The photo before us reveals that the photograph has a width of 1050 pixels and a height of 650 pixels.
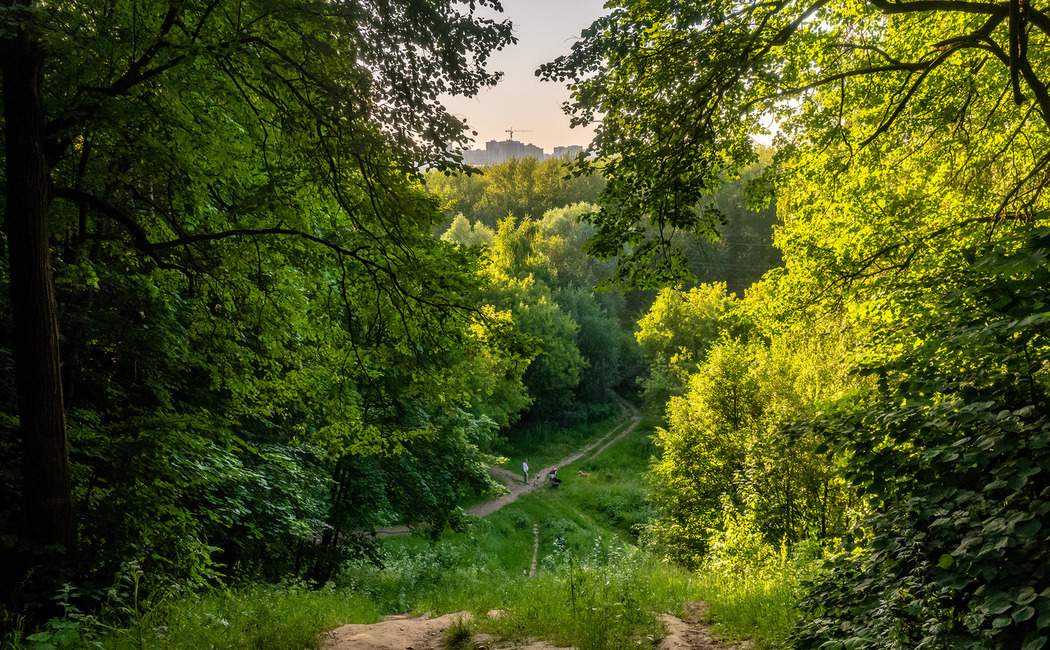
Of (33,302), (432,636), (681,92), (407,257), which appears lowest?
(432,636)

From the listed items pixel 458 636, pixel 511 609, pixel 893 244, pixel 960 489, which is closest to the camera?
pixel 960 489

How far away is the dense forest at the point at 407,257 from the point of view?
3.80 metres

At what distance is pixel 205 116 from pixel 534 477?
97.6ft

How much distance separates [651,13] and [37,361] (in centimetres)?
659

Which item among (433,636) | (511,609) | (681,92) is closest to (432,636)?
(433,636)

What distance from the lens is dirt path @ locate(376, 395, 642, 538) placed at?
25922 mm

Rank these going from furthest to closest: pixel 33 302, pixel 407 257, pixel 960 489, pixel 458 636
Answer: pixel 407 257
pixel 458 636
pixel 33 302
pixel 960 489

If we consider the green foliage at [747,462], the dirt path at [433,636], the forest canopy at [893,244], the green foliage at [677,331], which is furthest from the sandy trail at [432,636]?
the green foliage at [677,331]

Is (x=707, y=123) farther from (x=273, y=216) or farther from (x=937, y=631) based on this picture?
(x=273, y=216)

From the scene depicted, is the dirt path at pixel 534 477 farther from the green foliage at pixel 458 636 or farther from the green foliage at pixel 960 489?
the green foliage at pixel 960 489

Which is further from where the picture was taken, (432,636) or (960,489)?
(432,636)

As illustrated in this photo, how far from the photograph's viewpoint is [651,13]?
517 centimetres

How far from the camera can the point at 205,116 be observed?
20.6 ft

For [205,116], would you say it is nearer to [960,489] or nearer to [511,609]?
[511,609]
